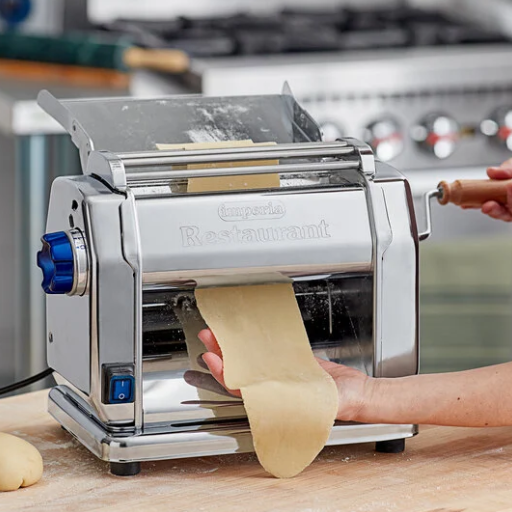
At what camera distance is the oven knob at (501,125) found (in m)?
2.67

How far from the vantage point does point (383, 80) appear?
2578 mm

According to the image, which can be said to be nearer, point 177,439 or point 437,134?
point 177,439

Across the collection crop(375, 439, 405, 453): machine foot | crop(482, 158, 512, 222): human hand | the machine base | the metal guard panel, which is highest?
the metal guard panel

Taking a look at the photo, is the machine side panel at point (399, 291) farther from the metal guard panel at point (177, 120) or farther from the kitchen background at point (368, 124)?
the kitchen background at point (368, 124)

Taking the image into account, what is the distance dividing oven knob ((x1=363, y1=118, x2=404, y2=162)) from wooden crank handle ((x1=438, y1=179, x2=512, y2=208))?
1183 mm

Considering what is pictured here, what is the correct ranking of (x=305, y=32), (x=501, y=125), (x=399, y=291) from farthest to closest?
1. (x=305, y=32)
2. (x=501, y=125)
3. (x=399, y=291)

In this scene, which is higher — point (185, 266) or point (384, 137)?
point (384, 137)

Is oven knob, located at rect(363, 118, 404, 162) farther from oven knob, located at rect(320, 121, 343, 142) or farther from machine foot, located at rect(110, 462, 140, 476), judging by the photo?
machine foot, located at rect(110, 462, 140, 476)

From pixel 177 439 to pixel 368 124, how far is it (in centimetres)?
149

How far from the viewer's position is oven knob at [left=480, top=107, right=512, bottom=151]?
2674 mm

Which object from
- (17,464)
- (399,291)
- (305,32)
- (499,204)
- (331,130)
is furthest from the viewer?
(305,32)

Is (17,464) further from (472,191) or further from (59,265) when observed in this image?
(472,191)

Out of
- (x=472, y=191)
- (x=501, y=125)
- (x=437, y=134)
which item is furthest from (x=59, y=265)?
(x=501, y=125)

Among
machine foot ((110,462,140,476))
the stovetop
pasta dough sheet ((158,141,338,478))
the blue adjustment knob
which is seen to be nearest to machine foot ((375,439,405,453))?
pasta dough sheet ((158,141,338,478))
